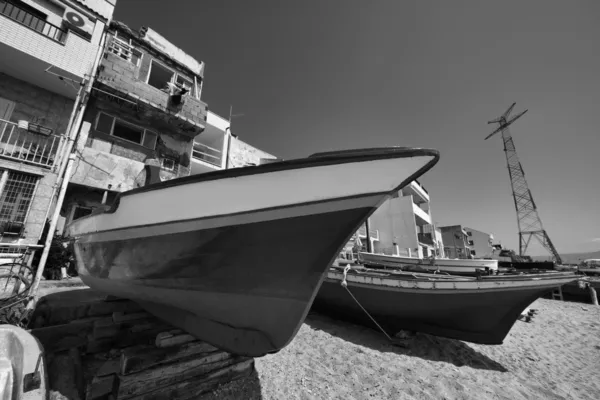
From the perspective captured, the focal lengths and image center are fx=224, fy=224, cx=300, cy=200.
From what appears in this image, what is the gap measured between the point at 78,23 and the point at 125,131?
12.8ft

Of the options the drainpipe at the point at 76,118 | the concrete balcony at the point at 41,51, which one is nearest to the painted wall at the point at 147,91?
the drainpipe at the point at 76,118

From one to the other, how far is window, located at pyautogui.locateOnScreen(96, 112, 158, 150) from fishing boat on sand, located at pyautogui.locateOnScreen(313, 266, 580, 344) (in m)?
10.5

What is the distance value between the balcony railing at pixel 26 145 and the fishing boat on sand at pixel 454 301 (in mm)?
9818

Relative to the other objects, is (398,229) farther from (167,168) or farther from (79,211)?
(79,211)

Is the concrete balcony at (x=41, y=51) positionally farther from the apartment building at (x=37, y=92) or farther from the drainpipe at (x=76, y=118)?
the drainpipe at (x=76, y=118)

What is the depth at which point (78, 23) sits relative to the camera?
8359 mm

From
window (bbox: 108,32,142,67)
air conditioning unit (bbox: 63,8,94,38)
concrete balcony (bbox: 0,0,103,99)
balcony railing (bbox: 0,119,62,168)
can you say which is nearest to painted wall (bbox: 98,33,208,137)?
window (bbox: 108,32,142,67)

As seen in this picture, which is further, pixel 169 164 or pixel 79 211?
pixel 169 164

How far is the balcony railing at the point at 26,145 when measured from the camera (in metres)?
6.73

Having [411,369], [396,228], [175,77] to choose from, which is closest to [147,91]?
[175,77]

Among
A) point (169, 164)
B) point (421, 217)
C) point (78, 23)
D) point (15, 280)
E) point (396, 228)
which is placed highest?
point (78, 23)

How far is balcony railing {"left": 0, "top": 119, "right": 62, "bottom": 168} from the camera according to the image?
6.73m

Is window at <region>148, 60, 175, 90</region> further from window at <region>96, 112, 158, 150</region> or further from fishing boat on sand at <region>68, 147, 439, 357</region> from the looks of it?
fishing boat on sand at <region>68, 147, 439, 357</region>

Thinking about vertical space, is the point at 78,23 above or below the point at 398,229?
above
